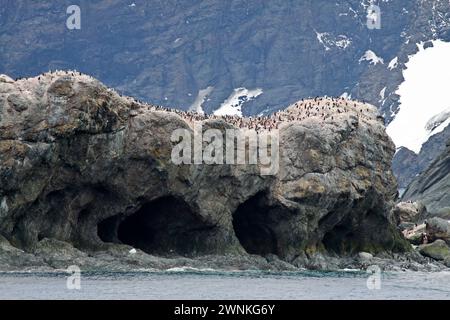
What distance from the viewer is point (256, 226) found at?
13150 cm

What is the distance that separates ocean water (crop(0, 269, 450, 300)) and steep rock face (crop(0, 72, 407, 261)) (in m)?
6.41

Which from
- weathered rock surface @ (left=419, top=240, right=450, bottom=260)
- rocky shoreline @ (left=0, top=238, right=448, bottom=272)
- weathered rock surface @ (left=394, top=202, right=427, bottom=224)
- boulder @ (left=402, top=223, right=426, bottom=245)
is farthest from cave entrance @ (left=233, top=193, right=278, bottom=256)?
weathered rock surface @ (left=394, top=202, right=427, bottom=224)

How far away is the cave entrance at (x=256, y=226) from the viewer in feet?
425

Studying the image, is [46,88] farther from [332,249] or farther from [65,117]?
[332,249]

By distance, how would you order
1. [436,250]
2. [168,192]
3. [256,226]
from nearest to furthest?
1. [168,192]
2. [256,226]
3. [436,250]

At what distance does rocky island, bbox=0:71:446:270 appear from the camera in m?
114

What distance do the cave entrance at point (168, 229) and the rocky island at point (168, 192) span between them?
11 centimetres

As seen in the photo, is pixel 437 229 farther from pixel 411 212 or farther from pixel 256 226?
pixel 256 226

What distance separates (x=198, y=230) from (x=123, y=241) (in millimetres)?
7532

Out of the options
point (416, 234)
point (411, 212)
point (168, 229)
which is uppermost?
point (411, 212)

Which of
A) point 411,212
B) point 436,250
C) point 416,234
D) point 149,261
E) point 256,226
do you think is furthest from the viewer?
point 411,212

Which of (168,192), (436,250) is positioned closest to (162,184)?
(168,192)

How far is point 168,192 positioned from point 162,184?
1.00 metres

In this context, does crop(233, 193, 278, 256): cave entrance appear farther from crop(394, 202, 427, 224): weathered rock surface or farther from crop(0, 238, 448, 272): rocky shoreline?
crop(394, 202, 427, 224): weathered rock surface
